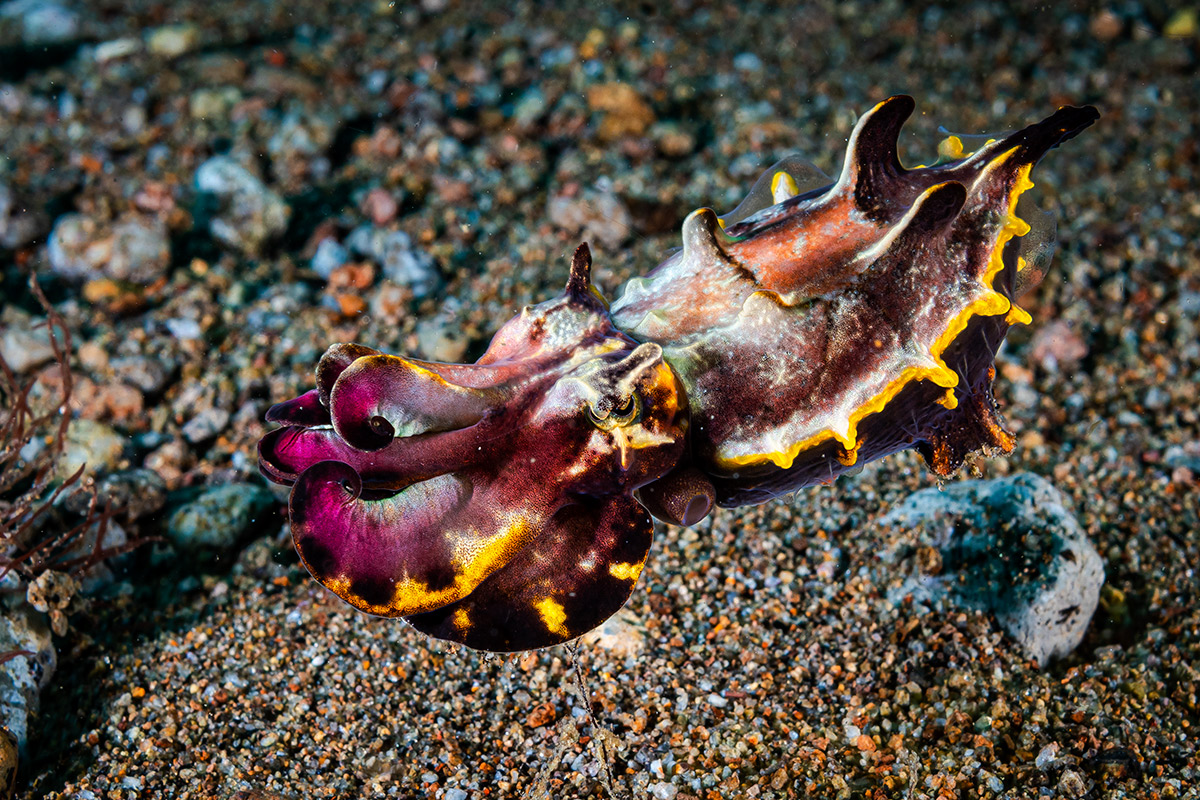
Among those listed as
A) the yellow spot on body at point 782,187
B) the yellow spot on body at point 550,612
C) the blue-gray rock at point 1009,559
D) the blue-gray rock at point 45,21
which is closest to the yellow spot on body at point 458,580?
the yellow spot on body at point 550,612

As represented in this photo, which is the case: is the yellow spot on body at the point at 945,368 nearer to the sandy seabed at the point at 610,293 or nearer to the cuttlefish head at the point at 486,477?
the cuttlefish head at the point at 486,477

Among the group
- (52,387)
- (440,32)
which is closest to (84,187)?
(52,387)

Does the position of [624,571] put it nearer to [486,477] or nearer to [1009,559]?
[486,477]

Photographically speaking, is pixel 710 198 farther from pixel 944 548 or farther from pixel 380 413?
pixel 380 413

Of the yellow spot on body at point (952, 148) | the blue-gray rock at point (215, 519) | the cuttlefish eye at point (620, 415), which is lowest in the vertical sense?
the blue-gray rock at point (215, 519)

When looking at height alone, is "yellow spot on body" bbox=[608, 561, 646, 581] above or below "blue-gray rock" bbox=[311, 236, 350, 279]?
above

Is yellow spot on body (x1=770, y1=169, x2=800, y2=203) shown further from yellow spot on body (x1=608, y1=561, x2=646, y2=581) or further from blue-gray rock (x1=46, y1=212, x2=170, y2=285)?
blue-gray rock (x1=46, y1=212, x2=170, y2=285)

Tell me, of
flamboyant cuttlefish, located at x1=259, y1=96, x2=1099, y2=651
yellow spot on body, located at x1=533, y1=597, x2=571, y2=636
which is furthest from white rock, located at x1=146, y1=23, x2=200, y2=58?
yellow spot on body, located at x1=533, y1=597, x2=571, y2=636
